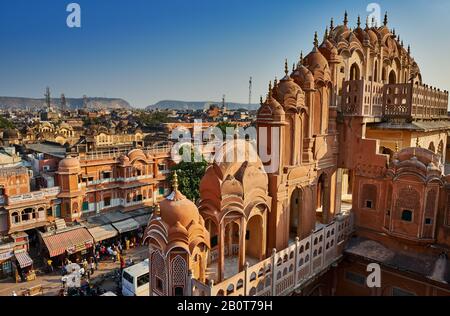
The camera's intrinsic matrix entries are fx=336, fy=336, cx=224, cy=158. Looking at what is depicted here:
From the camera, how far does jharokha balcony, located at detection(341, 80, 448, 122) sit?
19.4m

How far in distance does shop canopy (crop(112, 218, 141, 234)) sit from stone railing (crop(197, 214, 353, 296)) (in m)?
18.8

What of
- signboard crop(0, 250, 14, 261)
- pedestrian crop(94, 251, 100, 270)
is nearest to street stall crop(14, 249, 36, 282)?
signboard crop(0, 250, 14, 261)

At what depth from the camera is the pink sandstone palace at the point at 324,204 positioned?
13.3 m

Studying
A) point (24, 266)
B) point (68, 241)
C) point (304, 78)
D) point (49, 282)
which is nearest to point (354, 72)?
point (304, 78)

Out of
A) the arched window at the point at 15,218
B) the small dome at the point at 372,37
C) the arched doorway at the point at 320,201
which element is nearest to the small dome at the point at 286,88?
the arched doorway at the point at 320,201

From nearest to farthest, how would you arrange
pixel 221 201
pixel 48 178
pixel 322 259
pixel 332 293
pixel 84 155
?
pixel 221 201 < pixel 322 259 < pixel 332 293 < pixel 48 178 < pixel 84 155

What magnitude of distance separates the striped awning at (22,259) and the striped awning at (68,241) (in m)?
1.46

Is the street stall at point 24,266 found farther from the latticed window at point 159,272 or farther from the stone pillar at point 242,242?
the stone pillar at point 242,242

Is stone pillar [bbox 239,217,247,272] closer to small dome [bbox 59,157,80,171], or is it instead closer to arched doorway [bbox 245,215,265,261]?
arched doorway [bbox 245,215,265,261]

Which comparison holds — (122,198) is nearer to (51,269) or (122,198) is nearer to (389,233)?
(51,269)

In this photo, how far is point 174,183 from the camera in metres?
13.2
